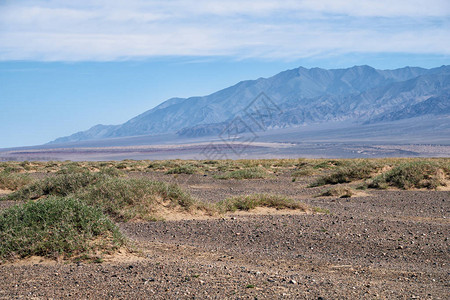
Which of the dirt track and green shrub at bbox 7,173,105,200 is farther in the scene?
green shrub at bbox 7,173,105,200

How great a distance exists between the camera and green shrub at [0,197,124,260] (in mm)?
7191

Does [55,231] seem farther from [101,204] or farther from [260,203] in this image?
[260,203]

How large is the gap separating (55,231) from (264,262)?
327 centimetres

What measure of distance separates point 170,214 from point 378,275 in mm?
6158

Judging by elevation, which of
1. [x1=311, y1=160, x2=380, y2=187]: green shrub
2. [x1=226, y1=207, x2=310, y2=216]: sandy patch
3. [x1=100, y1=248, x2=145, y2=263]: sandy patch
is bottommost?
[x1=311, y1=160, x2=380, y2=187]: green shrub

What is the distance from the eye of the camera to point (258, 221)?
422 inches

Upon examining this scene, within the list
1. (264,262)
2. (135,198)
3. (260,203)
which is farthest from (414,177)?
(264,262)

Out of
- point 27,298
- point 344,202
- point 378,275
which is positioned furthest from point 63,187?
point 378,275

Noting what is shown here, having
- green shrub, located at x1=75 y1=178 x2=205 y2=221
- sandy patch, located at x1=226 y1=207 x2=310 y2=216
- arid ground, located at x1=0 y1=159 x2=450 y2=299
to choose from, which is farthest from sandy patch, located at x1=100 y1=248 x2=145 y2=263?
sandy patch, located at x1=226 y1=207 x2=310 y2=216

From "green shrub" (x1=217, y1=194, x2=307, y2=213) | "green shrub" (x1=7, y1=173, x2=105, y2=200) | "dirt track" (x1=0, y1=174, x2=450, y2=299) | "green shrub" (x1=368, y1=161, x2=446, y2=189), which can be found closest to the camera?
"dirt track" (x1=0, y1=174, x2=450, y2=299)

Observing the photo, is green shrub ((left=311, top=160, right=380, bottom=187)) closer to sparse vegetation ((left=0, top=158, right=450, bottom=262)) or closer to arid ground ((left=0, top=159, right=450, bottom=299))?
sparse vegetation ((left=0, top=158, right=450, bottom=262))

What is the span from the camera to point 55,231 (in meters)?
7.36

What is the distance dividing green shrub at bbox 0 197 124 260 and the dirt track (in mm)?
307

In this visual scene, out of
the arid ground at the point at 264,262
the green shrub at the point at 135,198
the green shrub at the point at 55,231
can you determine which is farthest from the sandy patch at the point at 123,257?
the green shrub at the point at 135,198
